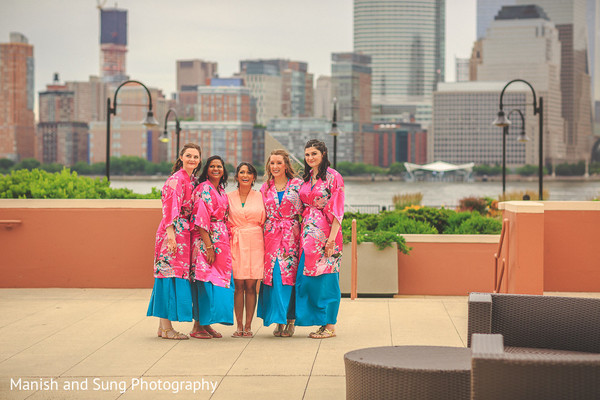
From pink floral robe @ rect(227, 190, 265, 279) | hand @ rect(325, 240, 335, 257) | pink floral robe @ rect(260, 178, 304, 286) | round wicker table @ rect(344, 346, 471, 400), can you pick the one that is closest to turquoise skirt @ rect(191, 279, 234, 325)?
pink floral robe @ rect(227, 190, 265, 279)

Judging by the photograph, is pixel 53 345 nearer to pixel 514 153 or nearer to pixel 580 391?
pixel 580 391

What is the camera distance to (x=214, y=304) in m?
7.77

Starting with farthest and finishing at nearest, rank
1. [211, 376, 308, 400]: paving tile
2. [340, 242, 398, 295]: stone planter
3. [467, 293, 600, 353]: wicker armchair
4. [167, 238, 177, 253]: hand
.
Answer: [340, 242, 398, 295]: stone planter, [167, 238, 177, 253]: hand, [211, 376, 308, 400]: paving tile, [467, 293, 600, 353]: wicker armchair

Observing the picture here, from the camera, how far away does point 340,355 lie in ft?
23.4

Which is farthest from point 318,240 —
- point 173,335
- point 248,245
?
point 173,335

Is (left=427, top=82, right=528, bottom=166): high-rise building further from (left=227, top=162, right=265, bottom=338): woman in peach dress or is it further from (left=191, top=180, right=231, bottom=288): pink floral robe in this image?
(left=191, top=180, right=231, bottom=288): pink floral robe

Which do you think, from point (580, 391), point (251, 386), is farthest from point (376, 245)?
point (580, 391)

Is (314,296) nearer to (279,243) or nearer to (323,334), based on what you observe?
(323,334)

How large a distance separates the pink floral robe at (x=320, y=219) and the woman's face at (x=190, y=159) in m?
1.02

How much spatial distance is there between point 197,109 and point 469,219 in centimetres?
18606

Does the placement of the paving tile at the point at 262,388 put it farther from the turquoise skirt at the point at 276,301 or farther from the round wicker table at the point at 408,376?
the turquoise skirt at the point at 276,301

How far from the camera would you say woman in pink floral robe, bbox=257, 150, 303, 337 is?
25.7ft

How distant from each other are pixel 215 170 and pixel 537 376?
4635mm

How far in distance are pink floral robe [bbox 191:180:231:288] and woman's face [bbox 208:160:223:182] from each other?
10cm
